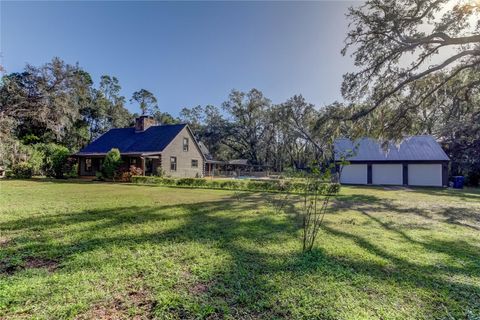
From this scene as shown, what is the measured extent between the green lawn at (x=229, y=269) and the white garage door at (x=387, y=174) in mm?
18064

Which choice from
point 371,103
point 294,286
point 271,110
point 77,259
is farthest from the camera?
point 271,110

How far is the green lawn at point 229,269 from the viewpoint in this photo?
2.52 m

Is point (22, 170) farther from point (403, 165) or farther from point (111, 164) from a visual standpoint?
point (403, 165)

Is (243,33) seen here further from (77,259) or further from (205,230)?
(77,259)

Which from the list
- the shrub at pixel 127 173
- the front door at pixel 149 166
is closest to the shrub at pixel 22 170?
the shrub at pixel 127 173

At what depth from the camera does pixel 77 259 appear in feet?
12.2

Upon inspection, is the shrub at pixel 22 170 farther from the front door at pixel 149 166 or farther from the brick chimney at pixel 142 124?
the brick chimney at pixel 142 124

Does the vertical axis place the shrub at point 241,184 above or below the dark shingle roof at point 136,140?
below

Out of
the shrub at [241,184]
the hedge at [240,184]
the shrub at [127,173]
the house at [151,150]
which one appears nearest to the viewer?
the shrub at [241,184]

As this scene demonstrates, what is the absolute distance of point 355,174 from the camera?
23.8 m

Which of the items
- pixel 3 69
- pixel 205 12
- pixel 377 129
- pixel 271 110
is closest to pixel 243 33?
pixel 205 12

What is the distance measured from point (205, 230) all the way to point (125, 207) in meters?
4.05

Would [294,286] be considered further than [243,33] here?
No

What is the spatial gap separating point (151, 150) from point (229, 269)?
21.7 m
